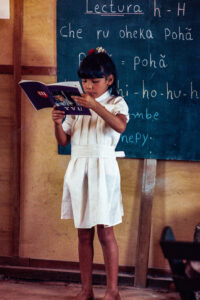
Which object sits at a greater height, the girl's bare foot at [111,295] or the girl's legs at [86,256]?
the girl's legs at [86,256]

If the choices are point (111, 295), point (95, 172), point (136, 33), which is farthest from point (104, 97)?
point (111, 295)

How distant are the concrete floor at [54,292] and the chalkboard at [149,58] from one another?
998 millimetres

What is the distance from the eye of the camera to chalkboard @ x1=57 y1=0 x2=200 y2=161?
126 inches

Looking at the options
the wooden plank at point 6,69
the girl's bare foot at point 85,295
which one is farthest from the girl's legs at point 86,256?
the wooden plank at point 6,69

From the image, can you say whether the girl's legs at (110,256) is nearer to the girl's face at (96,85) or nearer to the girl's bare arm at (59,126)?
the girl's bare arm at (59,126)

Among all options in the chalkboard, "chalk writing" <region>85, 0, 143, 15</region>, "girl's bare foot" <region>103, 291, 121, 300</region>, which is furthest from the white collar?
"girl's bare foot" <region>103, 291, 121, 300</region>

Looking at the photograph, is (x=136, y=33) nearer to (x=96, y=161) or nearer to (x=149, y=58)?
(x=149, y=58)

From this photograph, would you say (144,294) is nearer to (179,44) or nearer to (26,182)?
(26,182)

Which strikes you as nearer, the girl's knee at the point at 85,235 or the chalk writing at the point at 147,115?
the girl's knee at the point at 85,235

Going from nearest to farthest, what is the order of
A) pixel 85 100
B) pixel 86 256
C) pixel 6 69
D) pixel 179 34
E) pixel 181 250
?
pixel 181 250
pixel 85 100
pixel 86 256
pixel 179 34
pixel 6 69

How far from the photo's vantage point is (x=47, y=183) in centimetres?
349

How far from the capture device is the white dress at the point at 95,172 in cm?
271

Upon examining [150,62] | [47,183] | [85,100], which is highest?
[150,62]

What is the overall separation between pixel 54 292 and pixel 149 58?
72.5 inches
